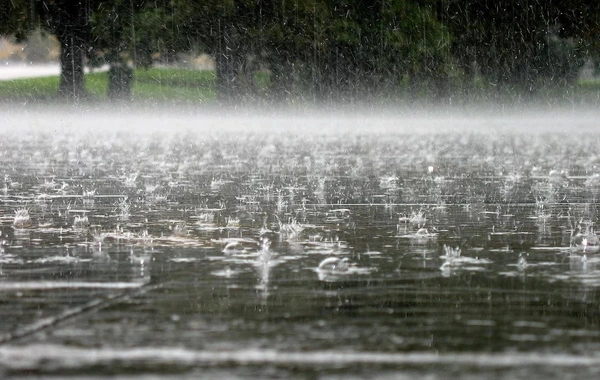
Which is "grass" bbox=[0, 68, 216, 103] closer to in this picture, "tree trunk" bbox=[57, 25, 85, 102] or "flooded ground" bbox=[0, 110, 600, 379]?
"tree trunk" bbox=[57, 25, 85, 102]

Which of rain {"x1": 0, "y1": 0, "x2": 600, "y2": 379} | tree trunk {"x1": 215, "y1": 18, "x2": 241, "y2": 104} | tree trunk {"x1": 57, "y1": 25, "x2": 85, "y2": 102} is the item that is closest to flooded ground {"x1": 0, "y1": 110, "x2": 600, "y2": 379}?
rain {"x1": 0, "y1": 0, "x2": 600, "y2": 379}

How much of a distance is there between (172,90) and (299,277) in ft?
144

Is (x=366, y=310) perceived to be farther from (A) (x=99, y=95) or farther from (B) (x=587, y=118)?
(A) (x=99, y=95)

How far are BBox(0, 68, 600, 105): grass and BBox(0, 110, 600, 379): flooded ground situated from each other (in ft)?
104

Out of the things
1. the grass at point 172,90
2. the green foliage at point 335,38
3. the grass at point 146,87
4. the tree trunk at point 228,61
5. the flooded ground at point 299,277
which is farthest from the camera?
the grass at point 146,87

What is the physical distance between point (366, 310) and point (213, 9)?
37308 mm

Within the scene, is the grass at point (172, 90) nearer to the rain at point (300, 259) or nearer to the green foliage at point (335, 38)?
the green foliage at point (335, 38)

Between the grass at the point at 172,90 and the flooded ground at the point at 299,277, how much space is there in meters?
31.6

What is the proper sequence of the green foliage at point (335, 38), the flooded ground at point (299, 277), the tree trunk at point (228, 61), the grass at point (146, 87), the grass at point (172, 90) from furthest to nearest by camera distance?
the grass at point (146, 87) < the grass at point (172, 90) < the tree trunk at point (228, 61) < the green foliage at point (335, 38) < the flooded ground at point (299, 277)

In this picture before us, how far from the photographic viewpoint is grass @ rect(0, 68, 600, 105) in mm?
44312

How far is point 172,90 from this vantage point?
48.8 meters

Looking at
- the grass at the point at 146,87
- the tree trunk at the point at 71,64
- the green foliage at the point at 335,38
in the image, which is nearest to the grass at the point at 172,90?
the grass at the point at 146,87

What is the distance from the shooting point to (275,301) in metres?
4.67

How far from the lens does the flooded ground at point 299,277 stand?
365cm
